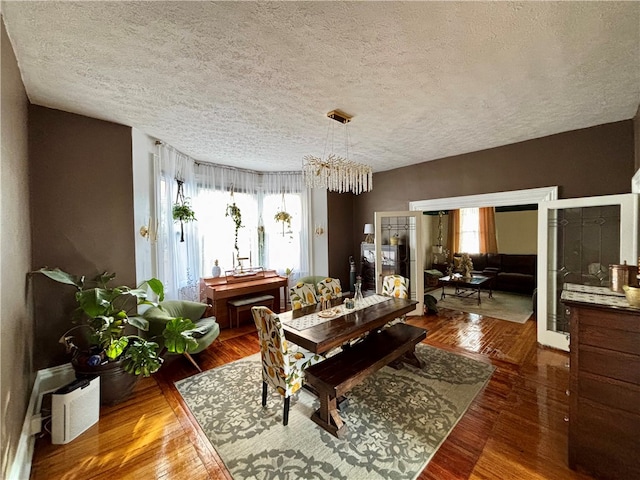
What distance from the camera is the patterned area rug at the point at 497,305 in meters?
4.59

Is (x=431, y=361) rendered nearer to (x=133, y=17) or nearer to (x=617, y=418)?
(x=617, y=418)

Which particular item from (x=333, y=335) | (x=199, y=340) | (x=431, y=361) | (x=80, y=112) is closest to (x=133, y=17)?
(x=80, y=112)

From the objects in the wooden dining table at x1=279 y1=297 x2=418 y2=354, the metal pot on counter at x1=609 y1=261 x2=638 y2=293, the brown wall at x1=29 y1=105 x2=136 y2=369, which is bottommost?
the wooden dining table at x1=279 y1=297 x2=418 y2=354

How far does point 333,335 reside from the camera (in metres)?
2.01

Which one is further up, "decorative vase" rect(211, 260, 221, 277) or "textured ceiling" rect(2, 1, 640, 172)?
"textured ceiling" rect(2, 1, 640, 172)

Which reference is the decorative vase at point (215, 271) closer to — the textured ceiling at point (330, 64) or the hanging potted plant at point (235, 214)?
the hanging potted plant at point (235, 214)

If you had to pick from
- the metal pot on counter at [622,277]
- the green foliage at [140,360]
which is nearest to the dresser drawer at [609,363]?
the metal pot on counter at [622,277]

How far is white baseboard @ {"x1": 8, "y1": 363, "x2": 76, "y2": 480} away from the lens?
5.00 ft

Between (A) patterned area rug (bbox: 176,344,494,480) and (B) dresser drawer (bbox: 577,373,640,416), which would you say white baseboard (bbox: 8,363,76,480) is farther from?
(B) dresser drawer (bbox: 577,373,640,416)

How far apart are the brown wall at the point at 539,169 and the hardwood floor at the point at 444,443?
226 centimetres

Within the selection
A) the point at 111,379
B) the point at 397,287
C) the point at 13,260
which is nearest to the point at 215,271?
the point at 111,379

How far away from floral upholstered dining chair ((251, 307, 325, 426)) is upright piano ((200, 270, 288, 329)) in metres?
2.12

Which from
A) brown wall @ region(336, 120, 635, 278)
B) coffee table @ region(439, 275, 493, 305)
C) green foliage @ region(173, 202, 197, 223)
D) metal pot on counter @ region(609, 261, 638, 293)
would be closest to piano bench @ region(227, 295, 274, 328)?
green foliage @ region(173, 202, 197, 223)

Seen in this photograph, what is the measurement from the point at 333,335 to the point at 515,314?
14.5 ft
